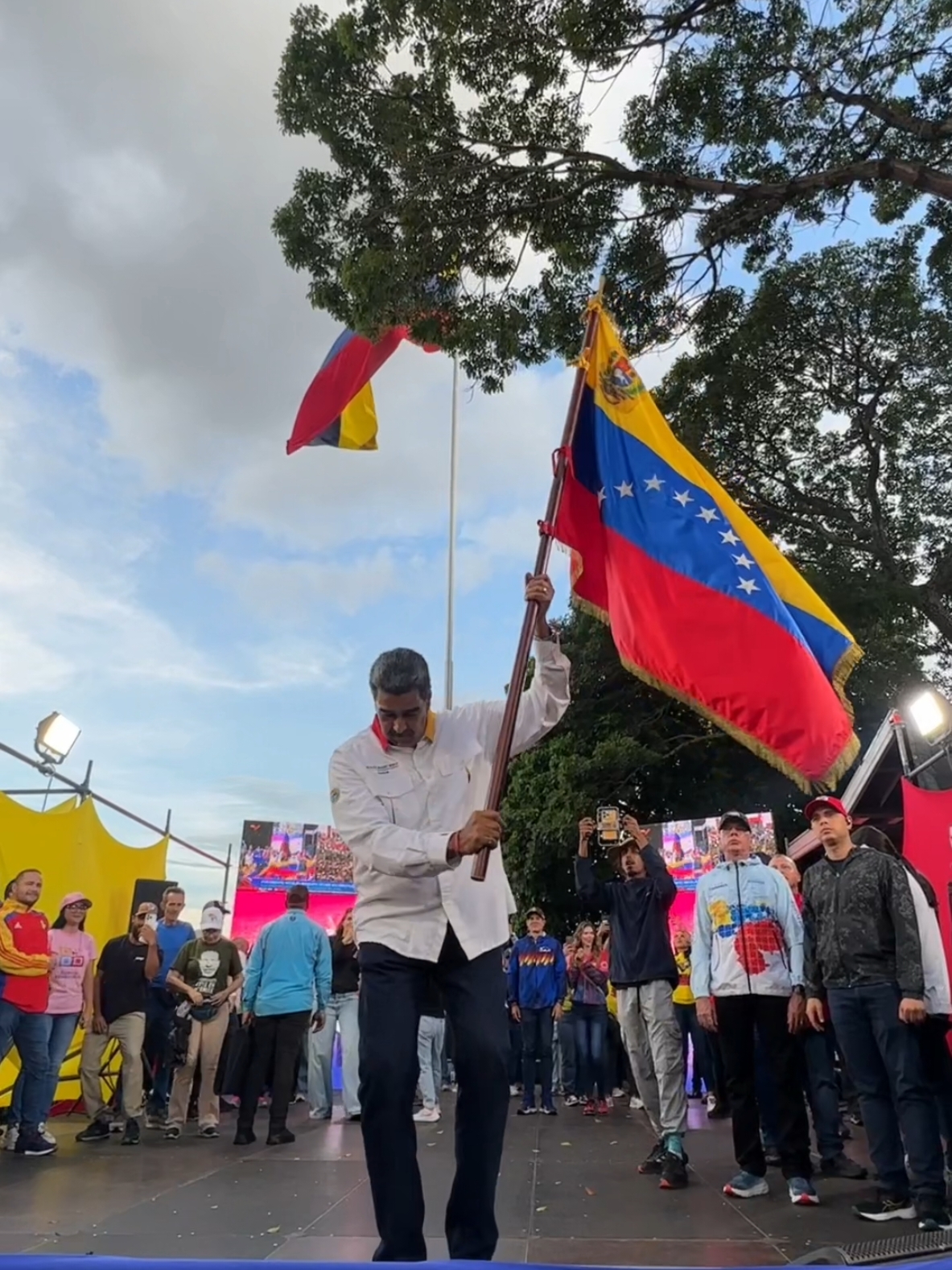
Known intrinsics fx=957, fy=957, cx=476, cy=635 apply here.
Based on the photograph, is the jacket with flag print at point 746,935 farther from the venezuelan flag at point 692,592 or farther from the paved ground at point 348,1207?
the venezuelan flag at point 692,592

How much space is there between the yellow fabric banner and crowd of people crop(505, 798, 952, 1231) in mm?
5260

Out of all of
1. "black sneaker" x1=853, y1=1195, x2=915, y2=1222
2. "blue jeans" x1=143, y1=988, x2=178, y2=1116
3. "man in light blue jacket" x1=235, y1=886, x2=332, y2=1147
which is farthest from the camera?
"blue jeans" x1=143, y1=988, x2=178, y2=1116

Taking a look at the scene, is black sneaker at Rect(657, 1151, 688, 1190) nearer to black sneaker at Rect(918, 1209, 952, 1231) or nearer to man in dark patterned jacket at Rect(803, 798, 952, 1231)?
man in dark patterned jacket at Rect(803, 798, 952, 1231)

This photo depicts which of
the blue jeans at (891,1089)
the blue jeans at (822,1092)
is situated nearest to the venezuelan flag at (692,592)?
the blue jeans at (891,1089)

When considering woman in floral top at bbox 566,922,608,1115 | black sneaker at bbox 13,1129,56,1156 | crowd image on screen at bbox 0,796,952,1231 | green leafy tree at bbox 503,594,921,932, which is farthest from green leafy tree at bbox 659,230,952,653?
black sneaker at bbox 13,1129,56,1156

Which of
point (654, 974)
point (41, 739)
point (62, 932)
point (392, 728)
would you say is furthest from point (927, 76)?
point (62, 932)

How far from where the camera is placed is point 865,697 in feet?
52.2

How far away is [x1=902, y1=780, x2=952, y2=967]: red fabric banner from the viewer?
18.7 ft

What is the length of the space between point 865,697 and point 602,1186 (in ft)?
40.3

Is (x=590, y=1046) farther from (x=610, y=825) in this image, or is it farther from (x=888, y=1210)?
(x=888, y=1210)

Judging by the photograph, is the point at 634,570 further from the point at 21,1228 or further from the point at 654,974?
the point at 21,1228

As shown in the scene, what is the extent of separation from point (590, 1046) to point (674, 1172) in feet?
17.0

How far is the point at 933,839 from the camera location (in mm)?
6078

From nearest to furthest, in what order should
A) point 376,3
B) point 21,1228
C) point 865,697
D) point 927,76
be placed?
1. point 21,1228
2. point 376,3
3. point 927,76
4. point 865,697
